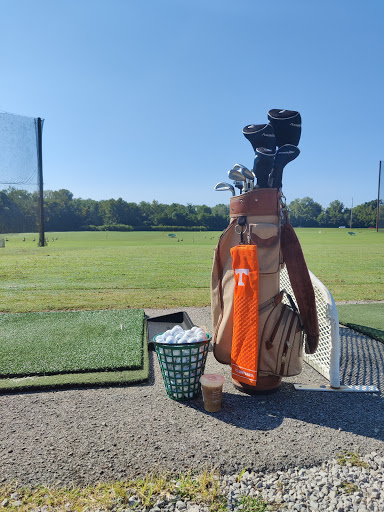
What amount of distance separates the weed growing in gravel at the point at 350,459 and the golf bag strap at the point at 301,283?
90 cm

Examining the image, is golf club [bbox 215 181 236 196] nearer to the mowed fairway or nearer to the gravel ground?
the gravel ground

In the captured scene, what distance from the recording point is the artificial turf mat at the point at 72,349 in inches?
143

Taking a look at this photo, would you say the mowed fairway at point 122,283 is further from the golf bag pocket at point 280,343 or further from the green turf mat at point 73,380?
the golf bag pocket at point 280,343

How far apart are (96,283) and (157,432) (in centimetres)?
783

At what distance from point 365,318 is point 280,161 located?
3826 millimetres

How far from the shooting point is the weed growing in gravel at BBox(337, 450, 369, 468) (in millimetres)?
2344

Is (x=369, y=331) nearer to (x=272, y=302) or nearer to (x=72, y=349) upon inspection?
(x=272, y=302)

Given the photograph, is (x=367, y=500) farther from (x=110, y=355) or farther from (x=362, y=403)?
(x=110, y=355)

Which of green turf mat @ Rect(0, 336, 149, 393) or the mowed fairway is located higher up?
green turf mat @ Rect(0, 336, 149, 393)

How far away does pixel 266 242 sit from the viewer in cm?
309

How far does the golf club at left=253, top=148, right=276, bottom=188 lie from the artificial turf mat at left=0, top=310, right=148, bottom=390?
1979 millimetres

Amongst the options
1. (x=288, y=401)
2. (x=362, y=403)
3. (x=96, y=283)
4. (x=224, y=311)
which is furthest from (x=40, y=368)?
(x=96, y=283)

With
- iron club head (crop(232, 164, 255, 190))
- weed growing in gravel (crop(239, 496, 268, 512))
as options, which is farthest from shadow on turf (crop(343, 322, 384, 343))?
weed growing in gravel (crop(239, 496, 268, 512))

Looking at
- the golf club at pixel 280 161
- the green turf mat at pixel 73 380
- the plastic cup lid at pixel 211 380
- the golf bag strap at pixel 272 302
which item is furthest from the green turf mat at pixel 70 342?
the golf club at pixel 280 161
